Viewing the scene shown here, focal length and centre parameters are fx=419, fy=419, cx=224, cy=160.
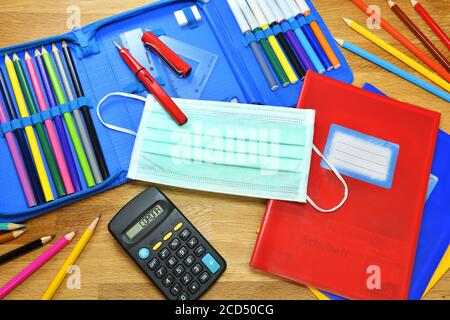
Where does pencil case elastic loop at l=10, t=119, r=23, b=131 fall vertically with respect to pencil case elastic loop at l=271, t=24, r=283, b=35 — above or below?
below

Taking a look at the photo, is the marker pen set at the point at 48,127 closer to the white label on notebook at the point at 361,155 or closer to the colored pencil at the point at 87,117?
the colored pencil at the point at 87,117

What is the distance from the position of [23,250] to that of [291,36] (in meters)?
0.60

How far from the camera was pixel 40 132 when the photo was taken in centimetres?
71

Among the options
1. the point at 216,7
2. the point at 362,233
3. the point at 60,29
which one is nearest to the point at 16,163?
the point at 60,29

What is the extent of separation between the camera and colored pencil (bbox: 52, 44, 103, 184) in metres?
0.70

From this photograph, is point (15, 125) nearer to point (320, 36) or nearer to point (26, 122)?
point (26, 122)

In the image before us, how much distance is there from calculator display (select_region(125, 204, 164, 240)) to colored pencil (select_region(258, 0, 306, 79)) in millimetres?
353

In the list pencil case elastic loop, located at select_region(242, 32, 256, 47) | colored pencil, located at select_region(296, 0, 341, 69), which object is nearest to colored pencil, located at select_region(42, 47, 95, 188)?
pencil case elastic loop, located at select_region(242, 32, 256, 47)

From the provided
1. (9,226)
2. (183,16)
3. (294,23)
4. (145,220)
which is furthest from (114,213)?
(294,23)

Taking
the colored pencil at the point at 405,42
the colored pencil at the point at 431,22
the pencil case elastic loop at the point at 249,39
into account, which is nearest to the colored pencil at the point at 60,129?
the pencil case elastic loop at the point at 249,39

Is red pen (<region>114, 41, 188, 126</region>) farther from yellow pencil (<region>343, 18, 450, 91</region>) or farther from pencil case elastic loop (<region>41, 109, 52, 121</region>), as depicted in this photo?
yellow pencil (<region>343, 18, 450, 91</region>)
